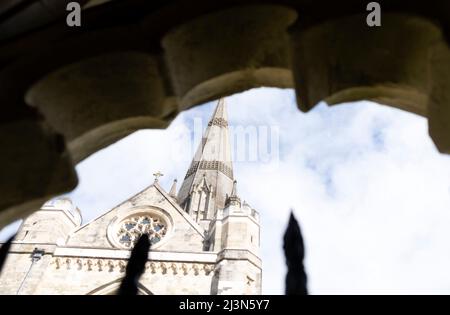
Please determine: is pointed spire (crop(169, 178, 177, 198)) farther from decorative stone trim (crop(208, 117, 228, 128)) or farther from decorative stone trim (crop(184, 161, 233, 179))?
decorative stone trim (crop(208, 117, 228, 128))

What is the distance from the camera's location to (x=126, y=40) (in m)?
1.42

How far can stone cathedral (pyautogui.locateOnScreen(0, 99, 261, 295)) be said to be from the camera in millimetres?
14648

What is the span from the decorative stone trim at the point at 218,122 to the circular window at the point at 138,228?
72.7 feet

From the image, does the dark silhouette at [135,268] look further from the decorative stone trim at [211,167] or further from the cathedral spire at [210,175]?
the decorative stone trim at [211,167]

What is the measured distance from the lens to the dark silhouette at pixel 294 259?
1269 millimetres

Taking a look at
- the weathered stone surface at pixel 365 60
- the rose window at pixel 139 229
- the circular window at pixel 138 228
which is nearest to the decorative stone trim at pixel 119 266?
the circular window at pixel 138 228

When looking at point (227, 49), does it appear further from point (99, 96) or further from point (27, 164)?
point (27, 164)

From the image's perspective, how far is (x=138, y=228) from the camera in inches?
718

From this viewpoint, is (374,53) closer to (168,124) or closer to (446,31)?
(446,31)

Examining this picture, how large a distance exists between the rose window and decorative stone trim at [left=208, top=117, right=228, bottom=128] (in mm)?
22250

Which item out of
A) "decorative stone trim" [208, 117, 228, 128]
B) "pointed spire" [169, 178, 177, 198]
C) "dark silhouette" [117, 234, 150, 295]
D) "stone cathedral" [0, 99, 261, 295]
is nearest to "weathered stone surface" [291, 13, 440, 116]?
"dark silhouette" [117, 234, 150, 295]

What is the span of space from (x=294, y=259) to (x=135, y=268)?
1.71 feet

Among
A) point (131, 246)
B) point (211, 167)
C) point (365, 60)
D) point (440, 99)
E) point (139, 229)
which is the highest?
point (211, 167)

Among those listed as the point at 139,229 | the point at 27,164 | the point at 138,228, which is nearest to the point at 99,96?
the point at 27,164
